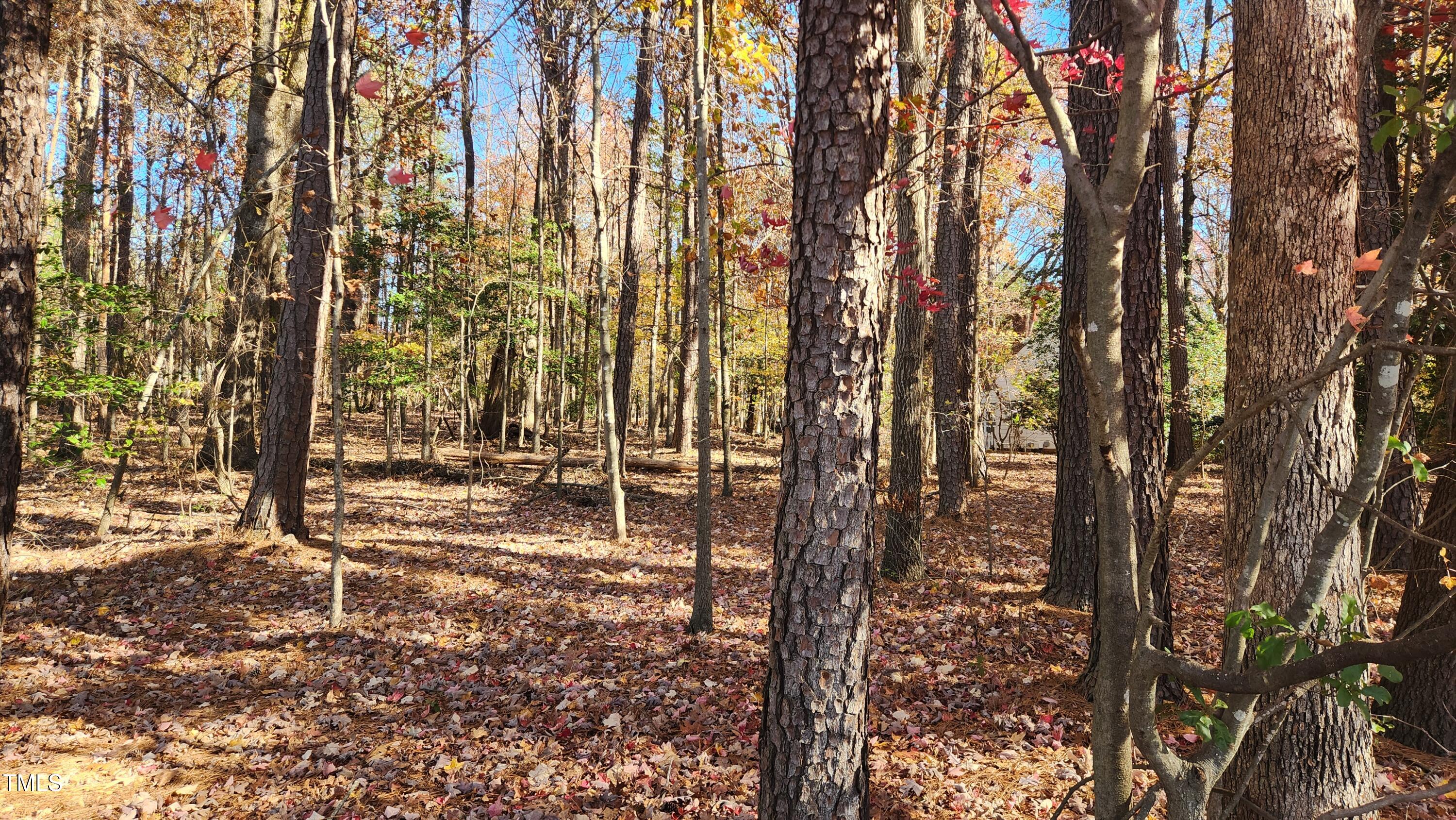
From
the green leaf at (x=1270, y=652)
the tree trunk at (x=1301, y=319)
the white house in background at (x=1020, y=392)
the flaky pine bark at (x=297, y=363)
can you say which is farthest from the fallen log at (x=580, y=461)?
the green leaf at (x=1270, y=652)

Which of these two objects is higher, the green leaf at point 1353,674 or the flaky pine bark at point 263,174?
the flaky pine bark at point 263,174

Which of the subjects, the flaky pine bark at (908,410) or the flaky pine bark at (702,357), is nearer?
the flaky pine bark at (702,357)

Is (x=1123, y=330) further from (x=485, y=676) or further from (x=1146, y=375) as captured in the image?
(x=485, y=676)

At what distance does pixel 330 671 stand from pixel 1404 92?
6703 mm

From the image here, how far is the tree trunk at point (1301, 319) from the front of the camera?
9.21ft

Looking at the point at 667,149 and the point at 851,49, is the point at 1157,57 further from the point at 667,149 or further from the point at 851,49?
the point at 667,149

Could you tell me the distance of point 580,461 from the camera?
14.6 meters

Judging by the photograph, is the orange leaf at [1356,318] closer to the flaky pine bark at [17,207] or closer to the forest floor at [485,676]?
the forest floor at [485,676]

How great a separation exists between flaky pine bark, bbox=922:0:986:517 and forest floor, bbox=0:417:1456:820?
1.11 meters

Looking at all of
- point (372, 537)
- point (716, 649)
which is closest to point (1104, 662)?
point (716, 649)

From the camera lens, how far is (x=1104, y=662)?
5.94ft

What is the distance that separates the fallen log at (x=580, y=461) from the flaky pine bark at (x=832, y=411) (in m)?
12.2

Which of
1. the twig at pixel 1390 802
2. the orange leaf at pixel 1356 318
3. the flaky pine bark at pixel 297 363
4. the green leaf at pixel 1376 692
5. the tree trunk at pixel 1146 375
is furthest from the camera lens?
the flaky pine bark at pixel 297 363

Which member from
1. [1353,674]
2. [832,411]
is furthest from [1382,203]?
[1353,674]
